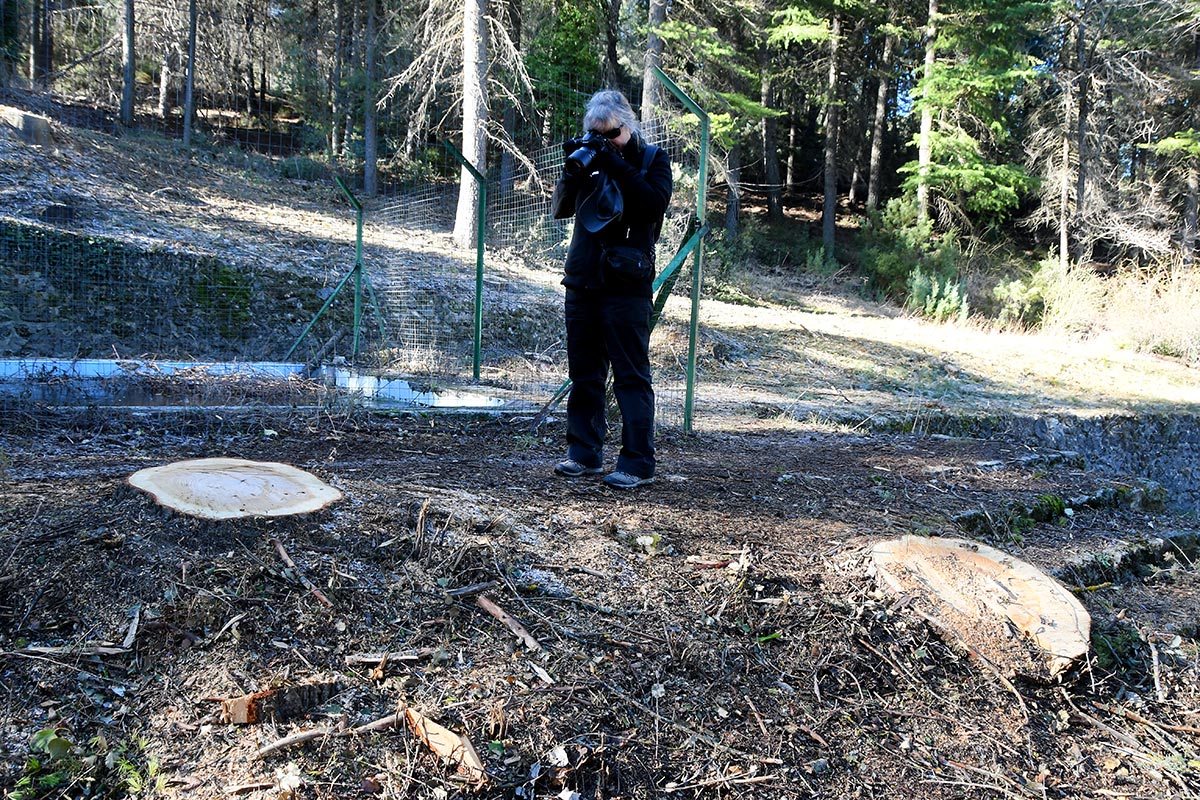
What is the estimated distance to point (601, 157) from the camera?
3.94m

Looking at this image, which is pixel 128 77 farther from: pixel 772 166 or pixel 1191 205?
pixel 1191 205

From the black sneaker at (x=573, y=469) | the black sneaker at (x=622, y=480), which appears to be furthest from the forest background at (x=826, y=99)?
the black sneaker at (x=622, y=480)

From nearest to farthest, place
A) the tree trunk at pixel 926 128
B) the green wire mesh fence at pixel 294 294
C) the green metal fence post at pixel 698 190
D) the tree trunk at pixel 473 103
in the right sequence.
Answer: the green metal fence post at pixel 698 190, the green wire mesh fence at pixel 294 294, the tree trunk at pixel 473 103, the tree trunk at pixel 926 128

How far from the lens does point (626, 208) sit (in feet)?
13.1

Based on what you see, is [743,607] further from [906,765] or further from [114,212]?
[114,212]

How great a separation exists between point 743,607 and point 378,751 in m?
1.40

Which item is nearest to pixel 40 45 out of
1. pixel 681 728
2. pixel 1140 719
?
pixel 681 728

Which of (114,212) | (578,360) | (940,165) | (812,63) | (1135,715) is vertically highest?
(812,63)

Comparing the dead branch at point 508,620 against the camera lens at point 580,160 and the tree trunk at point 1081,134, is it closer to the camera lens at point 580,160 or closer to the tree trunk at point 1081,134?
the camera lens at point 580,160

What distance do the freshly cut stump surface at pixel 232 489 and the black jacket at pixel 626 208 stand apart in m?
1.57

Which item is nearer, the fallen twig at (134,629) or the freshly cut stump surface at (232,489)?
the fallen twig at (134,629)

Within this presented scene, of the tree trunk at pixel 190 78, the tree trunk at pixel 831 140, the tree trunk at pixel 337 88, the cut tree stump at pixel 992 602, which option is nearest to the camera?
the cut tree stump at pixel 992 602

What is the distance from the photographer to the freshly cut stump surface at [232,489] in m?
2.84

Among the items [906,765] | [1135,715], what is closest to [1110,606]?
[1135,715]
